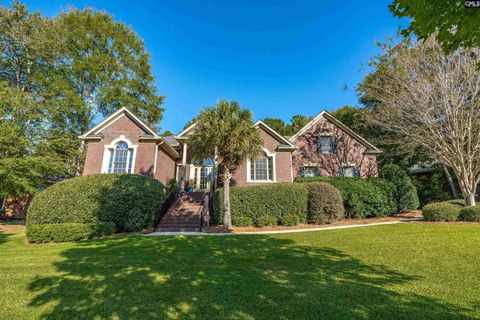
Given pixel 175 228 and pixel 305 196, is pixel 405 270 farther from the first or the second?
pixel 175 228

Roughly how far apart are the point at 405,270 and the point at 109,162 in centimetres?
1734

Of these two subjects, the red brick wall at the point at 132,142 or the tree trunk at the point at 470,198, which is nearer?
the tree trunk at the point at 470,198

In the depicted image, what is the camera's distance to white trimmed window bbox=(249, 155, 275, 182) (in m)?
17.8

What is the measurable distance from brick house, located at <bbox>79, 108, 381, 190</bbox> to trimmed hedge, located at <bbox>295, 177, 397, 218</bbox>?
413cm

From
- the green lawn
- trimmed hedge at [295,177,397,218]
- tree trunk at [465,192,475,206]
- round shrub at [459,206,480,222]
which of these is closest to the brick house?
A: trimmed hedge at [295,177,397,218]

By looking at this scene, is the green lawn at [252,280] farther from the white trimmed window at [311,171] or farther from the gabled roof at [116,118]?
the white trimmed window at [311,171]

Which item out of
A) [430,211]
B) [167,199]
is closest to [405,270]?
[430,211]

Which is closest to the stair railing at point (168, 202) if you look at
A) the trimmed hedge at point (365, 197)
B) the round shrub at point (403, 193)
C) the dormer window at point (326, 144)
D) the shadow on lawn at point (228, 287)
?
the shadow on lawn at point (228, 287)

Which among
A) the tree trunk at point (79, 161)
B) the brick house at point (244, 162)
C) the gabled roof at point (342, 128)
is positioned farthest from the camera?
the tree trunk at point (79, 161)

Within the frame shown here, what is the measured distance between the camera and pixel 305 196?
14.0 metres

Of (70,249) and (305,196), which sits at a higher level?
(305,196)

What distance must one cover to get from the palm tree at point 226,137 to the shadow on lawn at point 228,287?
660 centimetres

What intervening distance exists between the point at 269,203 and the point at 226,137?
4.89m

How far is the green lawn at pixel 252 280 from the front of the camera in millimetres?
3656
